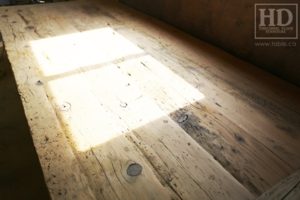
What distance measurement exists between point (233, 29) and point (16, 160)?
1.88 meters

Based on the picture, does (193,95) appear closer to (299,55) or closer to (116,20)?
(299,55)

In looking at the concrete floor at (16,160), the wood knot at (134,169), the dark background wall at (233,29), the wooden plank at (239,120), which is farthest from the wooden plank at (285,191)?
the concrete floor at (16,160)

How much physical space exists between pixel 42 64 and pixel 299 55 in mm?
1610

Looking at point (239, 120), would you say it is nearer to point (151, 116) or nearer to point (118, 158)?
point (151, 116)

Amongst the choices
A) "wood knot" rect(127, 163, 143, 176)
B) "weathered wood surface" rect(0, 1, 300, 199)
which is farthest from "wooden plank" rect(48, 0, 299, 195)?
"wood knot" rect(127, 163, 143, 176)

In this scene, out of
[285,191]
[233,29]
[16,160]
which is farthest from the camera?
[16,160]

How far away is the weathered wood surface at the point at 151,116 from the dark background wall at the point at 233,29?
8cm

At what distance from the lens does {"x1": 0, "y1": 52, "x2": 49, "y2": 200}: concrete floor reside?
1.85 metres

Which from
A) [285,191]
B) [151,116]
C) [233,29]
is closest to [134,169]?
[151,116]

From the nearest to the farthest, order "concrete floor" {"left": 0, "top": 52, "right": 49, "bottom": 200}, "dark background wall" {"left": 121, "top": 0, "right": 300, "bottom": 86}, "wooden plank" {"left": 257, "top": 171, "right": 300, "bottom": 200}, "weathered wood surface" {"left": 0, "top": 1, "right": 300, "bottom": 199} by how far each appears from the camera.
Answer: "wooden plank" {"left": 257, "top": 171, "right": 300, "bottom": 200} < "weathered wood surface" {"left": 0, "top": 1, "right": 300, "bottom": 199} < "dark background wall" {"left": 121, "top": 0, "right": 300, "bottom": 86} < "concrete floor" {"left": 0, "top": 52, "right": 49, "bottom": 200}

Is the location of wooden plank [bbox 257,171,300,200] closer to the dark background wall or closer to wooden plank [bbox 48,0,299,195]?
wooden plank [bbox 48,0,299,195]

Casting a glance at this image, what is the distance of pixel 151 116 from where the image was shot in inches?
54.9

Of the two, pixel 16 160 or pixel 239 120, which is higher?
pixel 239 120

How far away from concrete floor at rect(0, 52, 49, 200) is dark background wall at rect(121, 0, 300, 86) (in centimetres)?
164
